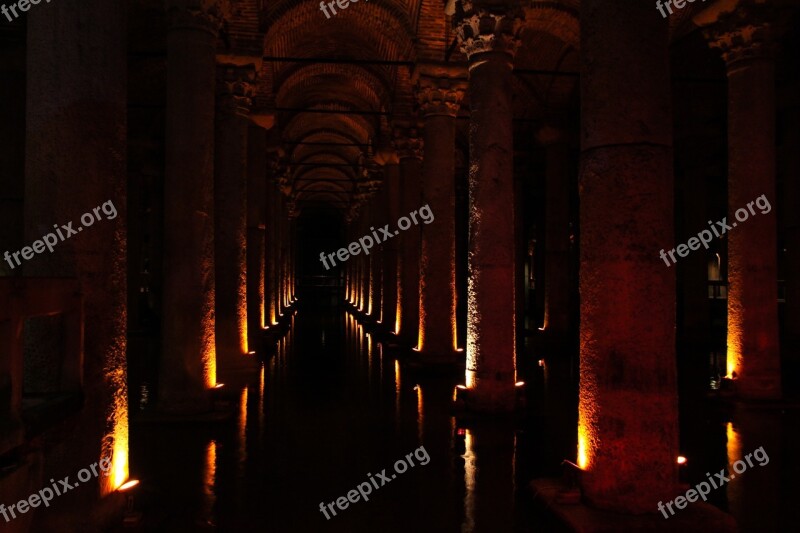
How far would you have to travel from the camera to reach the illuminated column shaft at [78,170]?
4.14 meters

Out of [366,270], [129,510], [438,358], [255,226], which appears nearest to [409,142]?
[255,226]

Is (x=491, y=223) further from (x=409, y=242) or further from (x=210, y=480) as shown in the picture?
(x=409, y=242)

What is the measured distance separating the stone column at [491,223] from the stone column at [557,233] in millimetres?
8931

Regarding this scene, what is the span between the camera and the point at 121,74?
14.9ft

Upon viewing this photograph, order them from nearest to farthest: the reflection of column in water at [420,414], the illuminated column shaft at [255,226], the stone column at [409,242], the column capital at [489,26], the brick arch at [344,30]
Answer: the reflection of column in water at [420,414] < the column capital at [489,26] < the brick arch at [344,30] < the illuminated column shaft at [255,226] < the stone column at [409,242]

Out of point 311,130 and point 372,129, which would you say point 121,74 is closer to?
point 372,129

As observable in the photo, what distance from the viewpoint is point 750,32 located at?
372 inches

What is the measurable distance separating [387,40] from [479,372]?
9947 mm


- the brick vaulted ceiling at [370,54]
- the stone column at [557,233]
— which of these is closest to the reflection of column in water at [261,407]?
the brick vaulted ceiling at [370,54]

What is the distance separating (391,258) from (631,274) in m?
14.2

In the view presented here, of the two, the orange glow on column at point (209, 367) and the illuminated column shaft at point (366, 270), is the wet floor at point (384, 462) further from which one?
the illuminated column shaft at point (366, 270)

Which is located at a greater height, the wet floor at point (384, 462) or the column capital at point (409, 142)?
the column capital at point (409, 142)

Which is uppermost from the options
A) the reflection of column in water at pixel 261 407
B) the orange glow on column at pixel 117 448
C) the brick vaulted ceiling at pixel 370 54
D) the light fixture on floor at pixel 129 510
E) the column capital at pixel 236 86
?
the brick vaulted ceiling at pixel 370 54

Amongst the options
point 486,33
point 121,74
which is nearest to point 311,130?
point 486,33
